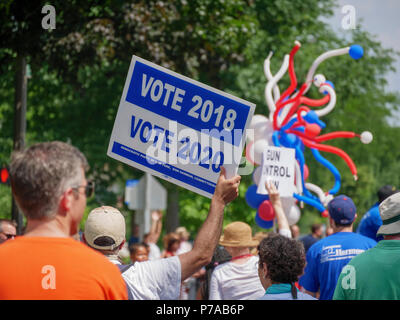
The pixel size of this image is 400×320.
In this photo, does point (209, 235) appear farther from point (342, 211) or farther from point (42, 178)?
point (342, 211)

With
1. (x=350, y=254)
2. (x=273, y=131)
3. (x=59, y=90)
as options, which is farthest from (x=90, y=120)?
(x=350, y=254)

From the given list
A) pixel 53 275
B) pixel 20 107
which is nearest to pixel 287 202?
pixel 20 107

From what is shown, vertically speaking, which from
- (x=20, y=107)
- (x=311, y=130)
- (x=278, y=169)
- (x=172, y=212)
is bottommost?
(x=278, y=169)

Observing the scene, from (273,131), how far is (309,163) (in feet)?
45.5

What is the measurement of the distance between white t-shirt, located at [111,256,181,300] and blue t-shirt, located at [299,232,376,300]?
2.66 metres

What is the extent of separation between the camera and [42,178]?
2.52m

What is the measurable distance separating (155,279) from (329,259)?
9.22 ft

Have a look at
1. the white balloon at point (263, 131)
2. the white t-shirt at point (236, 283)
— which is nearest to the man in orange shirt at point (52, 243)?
the white t-shirt at point (236, 283)

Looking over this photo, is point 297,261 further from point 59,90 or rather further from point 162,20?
point 59,90

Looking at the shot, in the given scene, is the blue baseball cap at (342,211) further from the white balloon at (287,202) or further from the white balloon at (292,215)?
the white balloon at (292,215)

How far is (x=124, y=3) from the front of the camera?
12.8 m

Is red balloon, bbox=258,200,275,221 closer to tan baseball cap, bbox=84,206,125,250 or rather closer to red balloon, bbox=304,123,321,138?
red balloon, bbox=304,123,321,138

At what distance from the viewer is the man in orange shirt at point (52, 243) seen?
245cm

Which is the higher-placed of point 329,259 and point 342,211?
point 342,211
